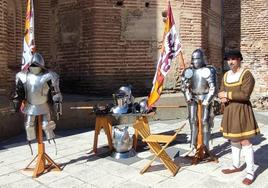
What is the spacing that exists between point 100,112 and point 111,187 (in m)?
1.75

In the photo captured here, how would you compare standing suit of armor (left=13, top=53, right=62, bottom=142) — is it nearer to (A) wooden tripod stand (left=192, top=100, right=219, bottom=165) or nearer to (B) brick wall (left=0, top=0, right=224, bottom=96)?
(A) wooden tripod stand (left=192, top=100, right=219, bottom=165)

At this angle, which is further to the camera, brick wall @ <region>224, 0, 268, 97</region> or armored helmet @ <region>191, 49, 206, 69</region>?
brick wall @ <region>224, 0, 268, 97</region>

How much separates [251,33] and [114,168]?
11.0 meters

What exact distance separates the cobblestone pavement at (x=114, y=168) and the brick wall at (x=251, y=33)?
7.77 meters

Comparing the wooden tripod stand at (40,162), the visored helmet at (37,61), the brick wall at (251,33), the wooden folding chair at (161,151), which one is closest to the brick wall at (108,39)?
the brick wall at (251,33)

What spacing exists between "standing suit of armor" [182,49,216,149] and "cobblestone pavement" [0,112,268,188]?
2.02ft

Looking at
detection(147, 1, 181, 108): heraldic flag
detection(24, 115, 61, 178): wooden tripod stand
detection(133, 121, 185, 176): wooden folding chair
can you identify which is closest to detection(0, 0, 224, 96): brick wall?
detection(147, 1, 181, 108): heraldic flag

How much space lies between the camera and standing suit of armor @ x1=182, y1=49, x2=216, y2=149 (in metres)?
5.67

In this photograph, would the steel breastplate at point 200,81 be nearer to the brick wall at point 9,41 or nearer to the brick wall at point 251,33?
the brick wall at point 9,41

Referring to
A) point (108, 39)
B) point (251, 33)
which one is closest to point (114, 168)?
point (108, 39)

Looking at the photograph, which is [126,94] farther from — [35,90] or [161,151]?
[35,90]

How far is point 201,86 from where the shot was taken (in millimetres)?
5727

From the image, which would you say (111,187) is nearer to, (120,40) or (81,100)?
(81,100)

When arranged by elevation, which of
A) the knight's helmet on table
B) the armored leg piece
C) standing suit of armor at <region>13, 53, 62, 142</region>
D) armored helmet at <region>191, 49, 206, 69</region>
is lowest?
the armored leg piece
